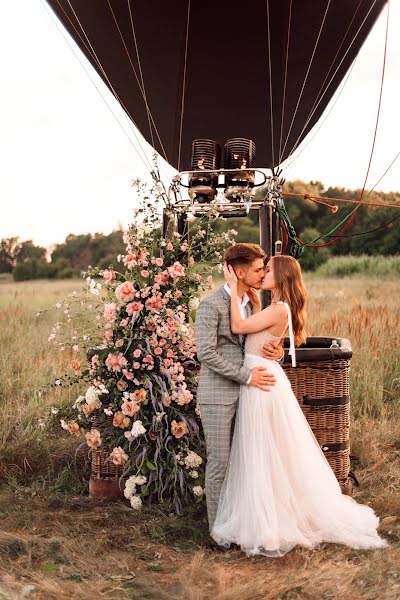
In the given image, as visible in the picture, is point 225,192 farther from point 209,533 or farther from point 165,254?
point 209,533

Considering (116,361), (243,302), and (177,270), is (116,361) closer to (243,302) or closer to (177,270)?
(177,270)

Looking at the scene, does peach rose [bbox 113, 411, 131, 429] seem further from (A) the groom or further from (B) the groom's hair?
(B) the groom's hair

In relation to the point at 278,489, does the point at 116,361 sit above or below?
above

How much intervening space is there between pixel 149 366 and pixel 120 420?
277mm

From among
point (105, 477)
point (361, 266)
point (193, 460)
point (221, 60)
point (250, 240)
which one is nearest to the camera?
point (193, 460)

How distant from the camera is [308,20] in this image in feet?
18.0

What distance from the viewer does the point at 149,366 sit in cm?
355

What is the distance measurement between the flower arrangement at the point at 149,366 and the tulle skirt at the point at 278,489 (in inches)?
16.9

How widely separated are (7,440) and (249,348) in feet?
7.11

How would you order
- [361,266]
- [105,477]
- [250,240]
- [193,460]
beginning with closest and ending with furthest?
1. [193,460]
2. [105,477]
3. [361,266]
4. [250,240]

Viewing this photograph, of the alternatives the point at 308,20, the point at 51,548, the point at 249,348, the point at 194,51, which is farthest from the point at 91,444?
the point at 308,20

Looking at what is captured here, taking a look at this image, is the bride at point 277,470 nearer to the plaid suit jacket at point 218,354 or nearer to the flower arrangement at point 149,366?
the plaid suit jacket at point 218,354

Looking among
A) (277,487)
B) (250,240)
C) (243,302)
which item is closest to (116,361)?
(243,302)

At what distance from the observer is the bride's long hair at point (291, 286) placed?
127 inches
